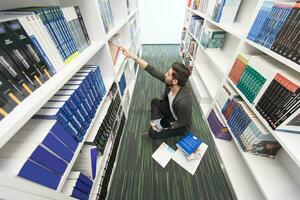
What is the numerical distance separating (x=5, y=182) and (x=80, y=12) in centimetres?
95

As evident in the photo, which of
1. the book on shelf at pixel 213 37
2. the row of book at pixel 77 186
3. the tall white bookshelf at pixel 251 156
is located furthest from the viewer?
the book on shelf at pixel 213 37

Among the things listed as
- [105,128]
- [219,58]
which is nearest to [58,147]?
[105,128]

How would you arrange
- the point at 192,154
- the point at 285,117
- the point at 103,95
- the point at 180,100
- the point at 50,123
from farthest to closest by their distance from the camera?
the point at 192,154 < the point at 180,100 < the point at 103,95 < the point at 285,117 < the point at 50,123

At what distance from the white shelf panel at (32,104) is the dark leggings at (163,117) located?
45.4 inches

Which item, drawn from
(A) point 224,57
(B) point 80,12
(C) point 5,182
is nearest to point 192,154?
(A) point 224,57

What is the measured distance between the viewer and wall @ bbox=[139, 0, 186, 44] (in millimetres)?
4023

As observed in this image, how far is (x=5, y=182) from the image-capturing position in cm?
40

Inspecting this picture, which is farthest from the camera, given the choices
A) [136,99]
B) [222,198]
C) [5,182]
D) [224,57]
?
[136,99]

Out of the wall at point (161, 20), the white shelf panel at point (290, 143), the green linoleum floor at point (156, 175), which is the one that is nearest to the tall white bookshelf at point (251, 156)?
the white shelf panel at point (290, 143)

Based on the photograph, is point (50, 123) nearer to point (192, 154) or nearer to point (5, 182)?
point (5, 182)

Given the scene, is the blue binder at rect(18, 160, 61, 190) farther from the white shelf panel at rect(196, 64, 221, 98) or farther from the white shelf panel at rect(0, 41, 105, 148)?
the white shelf panel at rect(196, 64, 221, 98)

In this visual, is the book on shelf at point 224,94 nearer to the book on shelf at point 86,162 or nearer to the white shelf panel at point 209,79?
the white shelf panel at point 209,79

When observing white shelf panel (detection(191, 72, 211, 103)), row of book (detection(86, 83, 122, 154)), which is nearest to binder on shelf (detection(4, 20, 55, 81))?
row of book (detection(86, 83, 122, 154))

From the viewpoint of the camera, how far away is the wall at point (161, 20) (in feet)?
13.2
